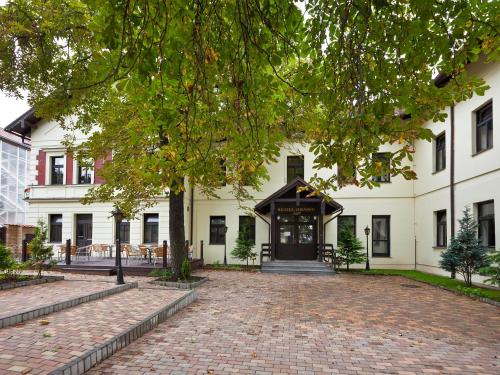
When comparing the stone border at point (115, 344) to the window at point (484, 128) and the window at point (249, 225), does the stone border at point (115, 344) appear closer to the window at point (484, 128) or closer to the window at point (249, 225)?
the window at point (484, 128)

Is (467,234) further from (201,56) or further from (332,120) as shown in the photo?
(201,56)

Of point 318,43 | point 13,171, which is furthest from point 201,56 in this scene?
point 13,171

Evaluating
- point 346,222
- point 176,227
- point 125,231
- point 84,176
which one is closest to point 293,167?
point 346,222

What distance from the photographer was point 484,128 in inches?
528

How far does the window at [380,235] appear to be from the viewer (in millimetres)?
19969

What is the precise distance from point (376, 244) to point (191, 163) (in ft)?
52.6

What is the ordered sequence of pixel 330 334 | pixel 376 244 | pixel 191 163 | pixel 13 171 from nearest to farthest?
pixel 191 163, pixel 330 334, pixel 376 244, pixel 13 171

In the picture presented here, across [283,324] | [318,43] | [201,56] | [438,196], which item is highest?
[318,43]

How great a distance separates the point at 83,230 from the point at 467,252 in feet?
60.1

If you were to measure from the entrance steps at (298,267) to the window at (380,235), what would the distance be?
145 inches

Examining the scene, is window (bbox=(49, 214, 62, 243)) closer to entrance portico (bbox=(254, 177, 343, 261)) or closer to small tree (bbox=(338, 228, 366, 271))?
entrance portico (bbox=(254, 177, 343, 261))

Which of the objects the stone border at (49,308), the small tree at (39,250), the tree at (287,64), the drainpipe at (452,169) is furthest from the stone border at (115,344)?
the drainpipe at (452,169)

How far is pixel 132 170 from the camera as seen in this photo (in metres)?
→ 12.6

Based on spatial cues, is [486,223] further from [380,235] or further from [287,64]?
[287,64]
